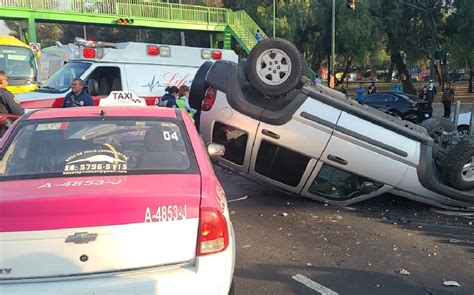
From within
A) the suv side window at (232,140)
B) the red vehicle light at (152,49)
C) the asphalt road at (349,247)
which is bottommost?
the asphalt road at (349,247)

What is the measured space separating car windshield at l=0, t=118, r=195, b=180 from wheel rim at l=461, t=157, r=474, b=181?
4512 millimetres

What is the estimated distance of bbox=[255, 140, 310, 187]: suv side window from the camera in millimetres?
6230

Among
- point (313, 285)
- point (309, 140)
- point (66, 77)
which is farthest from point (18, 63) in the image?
point (313, 285)

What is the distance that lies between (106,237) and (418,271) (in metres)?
3.21

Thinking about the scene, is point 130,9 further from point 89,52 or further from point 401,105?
point 89,52

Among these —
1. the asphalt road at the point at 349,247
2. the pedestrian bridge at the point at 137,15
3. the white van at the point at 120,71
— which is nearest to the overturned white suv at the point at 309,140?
the asphalt road at the point at 349,247

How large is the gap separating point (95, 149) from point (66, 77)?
25.2 feet

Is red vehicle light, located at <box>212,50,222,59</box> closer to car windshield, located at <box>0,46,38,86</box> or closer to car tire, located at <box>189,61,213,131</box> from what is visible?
car tire, located at <box>189,61,213,131</box>

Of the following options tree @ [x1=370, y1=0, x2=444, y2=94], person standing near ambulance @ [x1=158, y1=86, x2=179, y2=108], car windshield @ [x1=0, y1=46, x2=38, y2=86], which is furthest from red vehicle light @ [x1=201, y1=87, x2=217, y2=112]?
tree @ [x1=370, y1=0, x2=444, y2=94]

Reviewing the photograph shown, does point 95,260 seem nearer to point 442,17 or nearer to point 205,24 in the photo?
point 205,24

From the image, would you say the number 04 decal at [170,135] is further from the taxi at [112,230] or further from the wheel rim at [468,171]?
the wheel rim at [468,171]

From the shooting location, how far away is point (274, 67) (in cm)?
614

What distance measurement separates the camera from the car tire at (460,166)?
21.1 feet

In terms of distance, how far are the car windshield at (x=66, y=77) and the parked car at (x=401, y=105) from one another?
12.3 m
